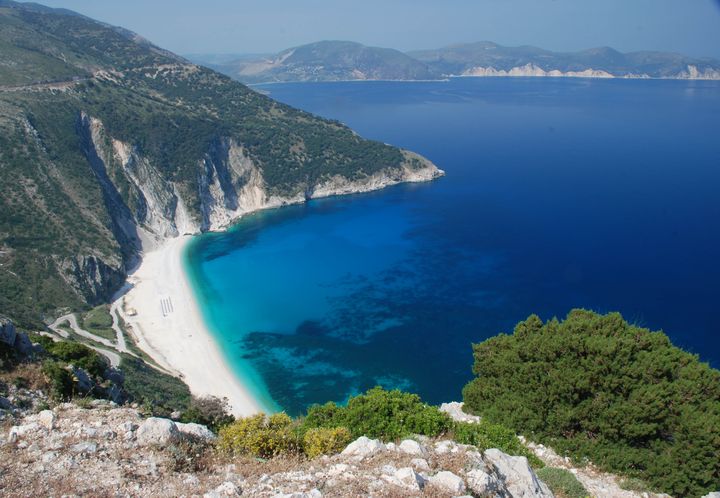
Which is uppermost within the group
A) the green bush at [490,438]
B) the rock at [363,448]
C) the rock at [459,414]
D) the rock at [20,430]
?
the rock at [20,430]

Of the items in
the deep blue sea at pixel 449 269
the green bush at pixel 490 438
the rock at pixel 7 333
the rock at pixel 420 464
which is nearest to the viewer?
the rock at pixel 420 464

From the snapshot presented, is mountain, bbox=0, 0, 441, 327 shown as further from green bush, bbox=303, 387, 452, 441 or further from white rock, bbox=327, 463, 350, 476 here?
white rock, bbox=327, 463, 350, 476

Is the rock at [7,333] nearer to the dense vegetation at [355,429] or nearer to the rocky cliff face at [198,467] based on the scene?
the rocky cliff face at [198,467]

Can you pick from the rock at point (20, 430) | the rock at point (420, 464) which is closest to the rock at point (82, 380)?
the rock at point (20, 430)

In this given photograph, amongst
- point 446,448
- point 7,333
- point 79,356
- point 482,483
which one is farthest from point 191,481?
point 79,356

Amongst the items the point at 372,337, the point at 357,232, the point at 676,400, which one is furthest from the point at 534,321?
the point at 357,232

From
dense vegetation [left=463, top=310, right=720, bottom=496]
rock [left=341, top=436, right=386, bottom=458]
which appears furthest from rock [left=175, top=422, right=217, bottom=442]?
dense vegetation [left=463, top=310, right=720, bottom=496]

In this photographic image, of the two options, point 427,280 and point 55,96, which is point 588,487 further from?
point 55,96
